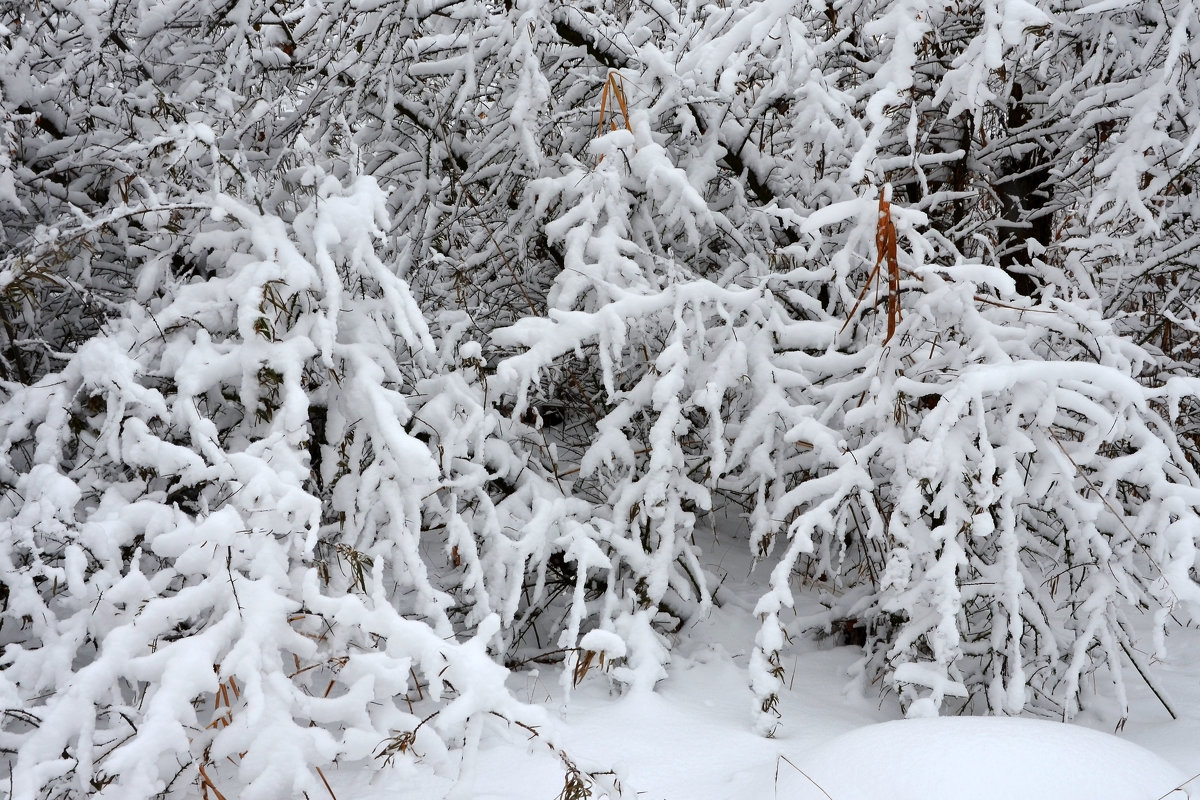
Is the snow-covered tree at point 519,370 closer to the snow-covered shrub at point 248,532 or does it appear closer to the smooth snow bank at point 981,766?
the snow-covered shrub at point 248,532

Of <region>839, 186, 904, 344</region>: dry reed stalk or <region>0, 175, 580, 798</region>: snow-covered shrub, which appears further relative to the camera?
<region>839, 186, 904, 344</region>: dry reed stalk

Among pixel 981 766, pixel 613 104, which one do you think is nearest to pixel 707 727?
pixel 981 766

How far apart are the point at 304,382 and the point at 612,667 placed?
4.94 feet

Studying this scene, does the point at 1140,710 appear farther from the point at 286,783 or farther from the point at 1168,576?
the point at 286,783

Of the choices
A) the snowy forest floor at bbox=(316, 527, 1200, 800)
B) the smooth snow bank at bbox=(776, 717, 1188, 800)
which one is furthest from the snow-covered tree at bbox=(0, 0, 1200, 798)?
the smooth snow bank at bbox=(776, 717, 1188, 800)

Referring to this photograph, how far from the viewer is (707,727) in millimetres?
2996

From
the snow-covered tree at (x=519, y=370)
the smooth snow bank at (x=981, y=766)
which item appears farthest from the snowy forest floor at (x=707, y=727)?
the snow-covered tree at (x=519, y=370)

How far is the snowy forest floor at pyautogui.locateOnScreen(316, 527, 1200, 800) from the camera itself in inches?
96.8

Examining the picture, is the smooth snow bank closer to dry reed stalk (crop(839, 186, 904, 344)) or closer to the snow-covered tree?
the snow-covered tree

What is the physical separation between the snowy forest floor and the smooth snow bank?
0.11 ft

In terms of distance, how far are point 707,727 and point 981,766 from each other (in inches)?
39.2

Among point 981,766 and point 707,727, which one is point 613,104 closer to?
point 707,727

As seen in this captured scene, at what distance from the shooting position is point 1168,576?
8.74 feet

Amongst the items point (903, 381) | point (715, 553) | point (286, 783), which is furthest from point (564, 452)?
point (286, 783)
